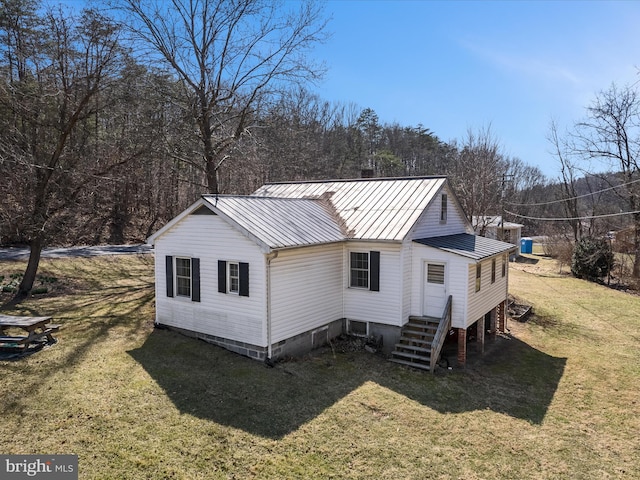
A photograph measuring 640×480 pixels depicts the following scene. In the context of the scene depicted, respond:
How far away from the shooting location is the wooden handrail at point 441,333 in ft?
39.6

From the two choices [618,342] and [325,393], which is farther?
[618,342]

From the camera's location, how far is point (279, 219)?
12906 millimetres

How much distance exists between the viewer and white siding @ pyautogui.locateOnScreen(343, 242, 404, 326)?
42.5 feet

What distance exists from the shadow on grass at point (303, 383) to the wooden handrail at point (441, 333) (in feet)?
1.85

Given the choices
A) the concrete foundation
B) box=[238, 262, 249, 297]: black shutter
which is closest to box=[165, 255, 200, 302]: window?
the concrete foundation

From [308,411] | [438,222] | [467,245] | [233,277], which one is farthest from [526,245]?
[308,411]

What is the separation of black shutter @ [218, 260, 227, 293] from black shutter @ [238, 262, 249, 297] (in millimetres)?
634

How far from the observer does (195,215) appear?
40.9ft

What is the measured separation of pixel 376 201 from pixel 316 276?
13.6 ft

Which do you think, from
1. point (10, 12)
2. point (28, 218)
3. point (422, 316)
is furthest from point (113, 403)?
point (10, 12)

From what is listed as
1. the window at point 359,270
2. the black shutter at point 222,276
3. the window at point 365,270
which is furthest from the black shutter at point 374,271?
the black shutter at point 222,276

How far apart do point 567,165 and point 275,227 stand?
34698mm

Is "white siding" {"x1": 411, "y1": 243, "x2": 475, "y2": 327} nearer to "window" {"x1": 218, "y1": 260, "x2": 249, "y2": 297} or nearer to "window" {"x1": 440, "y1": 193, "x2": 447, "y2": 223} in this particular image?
"window" {"x1": 440, "y1": 193, "x2": 447, "y2": 223}

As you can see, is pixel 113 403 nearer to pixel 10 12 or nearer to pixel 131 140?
pixel 131 140
